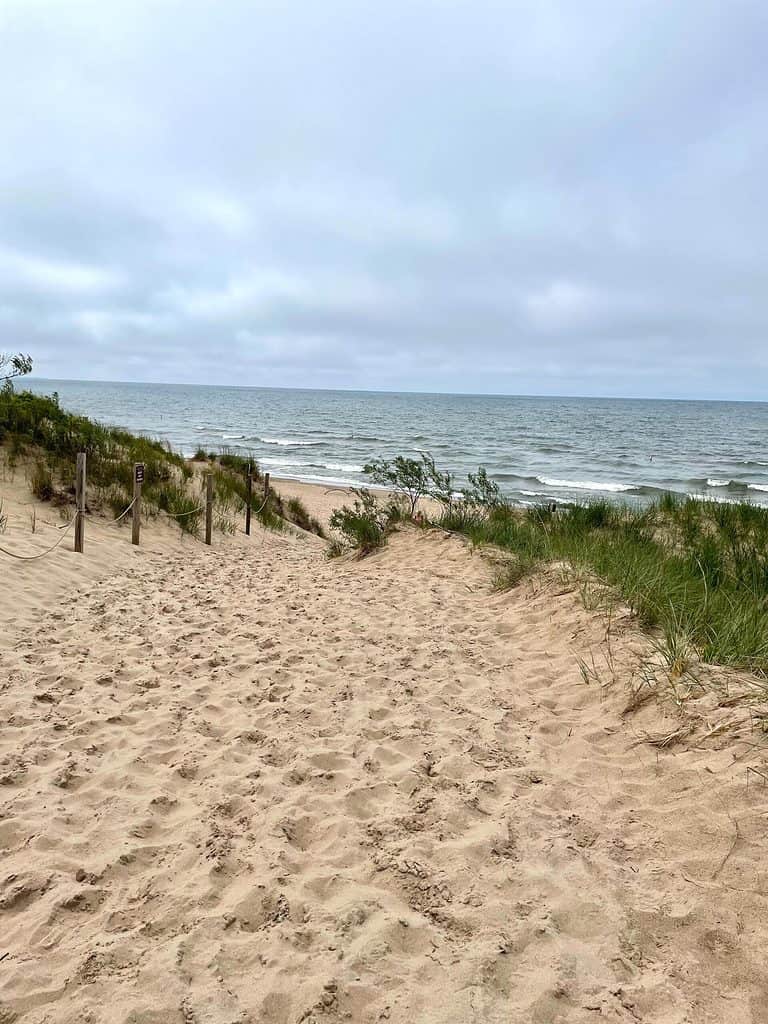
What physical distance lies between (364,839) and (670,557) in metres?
5.08

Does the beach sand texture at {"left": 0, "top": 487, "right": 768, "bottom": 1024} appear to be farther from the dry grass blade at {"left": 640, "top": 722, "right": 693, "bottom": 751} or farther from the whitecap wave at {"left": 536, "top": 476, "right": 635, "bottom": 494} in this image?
the whitecap wave at {"left": 536, "top": 476, "right": 635, "bottom": 494}

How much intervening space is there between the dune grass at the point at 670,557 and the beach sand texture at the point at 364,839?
0.50 metres

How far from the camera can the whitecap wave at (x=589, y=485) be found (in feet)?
77.4

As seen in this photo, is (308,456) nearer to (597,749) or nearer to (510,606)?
(510,606)

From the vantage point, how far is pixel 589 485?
965 inches

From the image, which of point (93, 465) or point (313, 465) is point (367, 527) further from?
point (313, 465)

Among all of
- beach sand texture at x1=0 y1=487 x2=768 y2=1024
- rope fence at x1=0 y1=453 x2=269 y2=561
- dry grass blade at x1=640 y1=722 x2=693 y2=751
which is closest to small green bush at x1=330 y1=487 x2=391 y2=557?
rope fence at x1=0 y1=453 x2=269 y2=561

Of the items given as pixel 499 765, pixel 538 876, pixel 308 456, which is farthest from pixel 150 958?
pixel 308 456

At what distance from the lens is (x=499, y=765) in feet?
11.5

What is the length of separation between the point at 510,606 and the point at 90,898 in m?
4.65

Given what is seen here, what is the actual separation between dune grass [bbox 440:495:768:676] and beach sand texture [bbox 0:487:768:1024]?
0.50 metres

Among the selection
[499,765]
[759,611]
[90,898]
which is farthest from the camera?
[759,611]

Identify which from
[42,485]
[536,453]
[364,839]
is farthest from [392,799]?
[536,453]

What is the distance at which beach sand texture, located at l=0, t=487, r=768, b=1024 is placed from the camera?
2104 mm
